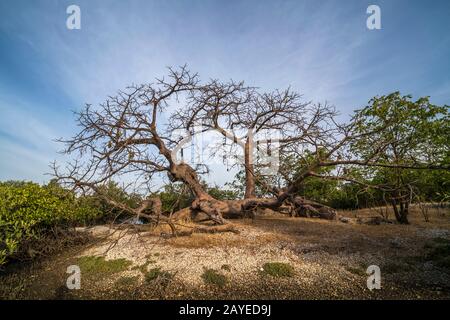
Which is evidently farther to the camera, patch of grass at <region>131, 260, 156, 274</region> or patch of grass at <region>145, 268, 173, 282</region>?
patch of grass at <region>131, 260, 156, 274</region>

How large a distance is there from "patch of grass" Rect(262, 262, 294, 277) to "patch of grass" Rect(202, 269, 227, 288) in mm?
818

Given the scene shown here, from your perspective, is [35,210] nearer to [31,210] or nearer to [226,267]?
[31,210]

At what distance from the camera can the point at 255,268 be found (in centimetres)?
448

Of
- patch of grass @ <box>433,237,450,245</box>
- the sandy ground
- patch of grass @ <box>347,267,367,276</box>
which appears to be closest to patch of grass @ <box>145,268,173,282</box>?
the sandy ground

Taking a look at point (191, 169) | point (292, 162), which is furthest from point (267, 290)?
point (292, 162)

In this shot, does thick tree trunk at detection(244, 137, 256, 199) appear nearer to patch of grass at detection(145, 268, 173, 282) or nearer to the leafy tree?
the leafy tree

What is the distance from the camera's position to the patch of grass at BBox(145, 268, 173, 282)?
162 inches

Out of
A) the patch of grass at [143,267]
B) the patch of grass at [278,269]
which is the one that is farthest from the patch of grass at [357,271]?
the patch of grass at [143,267]

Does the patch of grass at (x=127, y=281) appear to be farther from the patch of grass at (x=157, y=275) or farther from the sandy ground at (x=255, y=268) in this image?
the patch of grass at (x=157, y=275)
